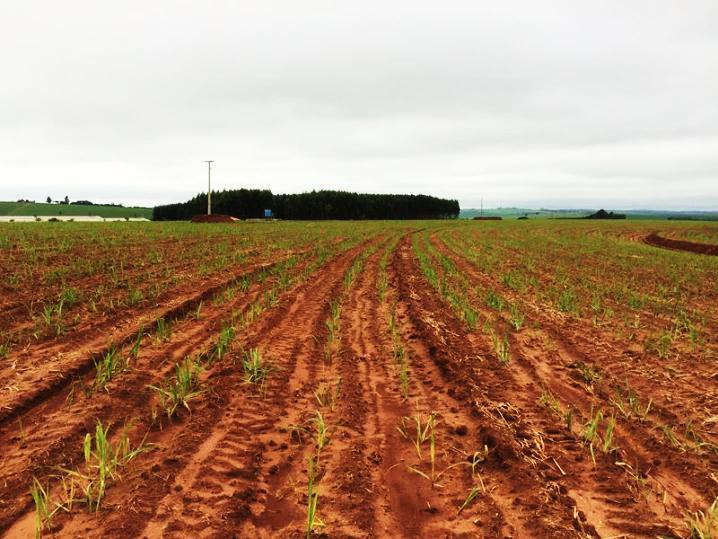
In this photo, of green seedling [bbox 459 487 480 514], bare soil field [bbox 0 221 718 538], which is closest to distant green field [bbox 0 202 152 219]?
bare soil field [bbox 0 221 718 538]

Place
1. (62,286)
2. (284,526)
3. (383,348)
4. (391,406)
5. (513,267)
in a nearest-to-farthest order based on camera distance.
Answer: (284,526), (391,406), (383,348), (62,286), (513,267)

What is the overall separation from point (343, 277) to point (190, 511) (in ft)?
32.3

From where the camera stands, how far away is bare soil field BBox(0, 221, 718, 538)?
109 inches

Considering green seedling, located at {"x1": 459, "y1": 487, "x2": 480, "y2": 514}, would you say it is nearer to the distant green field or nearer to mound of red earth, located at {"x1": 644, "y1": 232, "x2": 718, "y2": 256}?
mound of red earth, located at {"x1": 644, "y1": 232, "x2": 718, "y2": 256}

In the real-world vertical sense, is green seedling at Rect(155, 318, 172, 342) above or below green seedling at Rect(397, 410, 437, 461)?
above

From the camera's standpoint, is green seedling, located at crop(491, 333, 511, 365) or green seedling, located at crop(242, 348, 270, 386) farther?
green seedling, located at crop(491, 333, 511, 365)

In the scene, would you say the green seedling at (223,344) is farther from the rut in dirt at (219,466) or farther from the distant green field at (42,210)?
the distant green field at (42,210)

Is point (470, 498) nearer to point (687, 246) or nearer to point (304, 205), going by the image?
point (687, 246)

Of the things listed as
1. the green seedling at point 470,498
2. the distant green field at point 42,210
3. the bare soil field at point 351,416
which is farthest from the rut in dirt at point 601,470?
the distant green field at point 42,210

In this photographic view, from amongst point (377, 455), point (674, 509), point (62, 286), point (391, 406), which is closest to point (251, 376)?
point (391, 406)

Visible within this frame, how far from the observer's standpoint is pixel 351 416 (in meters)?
4.16

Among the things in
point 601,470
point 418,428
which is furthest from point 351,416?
point 601,470

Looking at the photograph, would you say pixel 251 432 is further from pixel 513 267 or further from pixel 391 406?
pixel 513 267

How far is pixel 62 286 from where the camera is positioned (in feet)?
30.7
